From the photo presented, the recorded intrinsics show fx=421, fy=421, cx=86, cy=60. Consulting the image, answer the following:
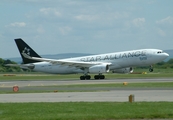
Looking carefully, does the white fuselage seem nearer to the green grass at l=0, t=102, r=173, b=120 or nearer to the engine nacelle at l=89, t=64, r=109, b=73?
the engine nacelle at l=89, t=64, r=109, b=73

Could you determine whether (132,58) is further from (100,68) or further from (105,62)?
(100,68)

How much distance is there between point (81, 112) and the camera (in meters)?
19.4

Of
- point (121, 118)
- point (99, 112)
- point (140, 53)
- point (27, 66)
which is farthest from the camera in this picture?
point (27, 66)

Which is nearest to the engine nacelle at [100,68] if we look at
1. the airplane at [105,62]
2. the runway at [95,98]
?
the airplane at [105,62]

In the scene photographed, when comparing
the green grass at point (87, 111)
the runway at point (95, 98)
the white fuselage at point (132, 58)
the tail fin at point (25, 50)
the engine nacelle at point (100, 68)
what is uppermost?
the tail fin at point (25, 50)

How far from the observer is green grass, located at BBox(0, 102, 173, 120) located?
58.1 feet

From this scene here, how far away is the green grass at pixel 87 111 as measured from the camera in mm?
17719

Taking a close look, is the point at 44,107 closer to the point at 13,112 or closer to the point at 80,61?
the point at 13,112

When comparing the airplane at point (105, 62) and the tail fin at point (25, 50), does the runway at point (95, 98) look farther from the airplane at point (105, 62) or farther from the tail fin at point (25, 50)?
the tail fin at point (25, 50)

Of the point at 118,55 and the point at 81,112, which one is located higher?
the point at 118,55

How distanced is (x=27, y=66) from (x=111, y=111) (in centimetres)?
5038

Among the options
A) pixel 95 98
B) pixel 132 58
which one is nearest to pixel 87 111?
pixel 95 98

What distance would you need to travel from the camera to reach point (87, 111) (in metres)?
19.6

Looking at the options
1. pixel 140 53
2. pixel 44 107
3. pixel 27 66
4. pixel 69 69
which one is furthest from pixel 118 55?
pixel 44 107
